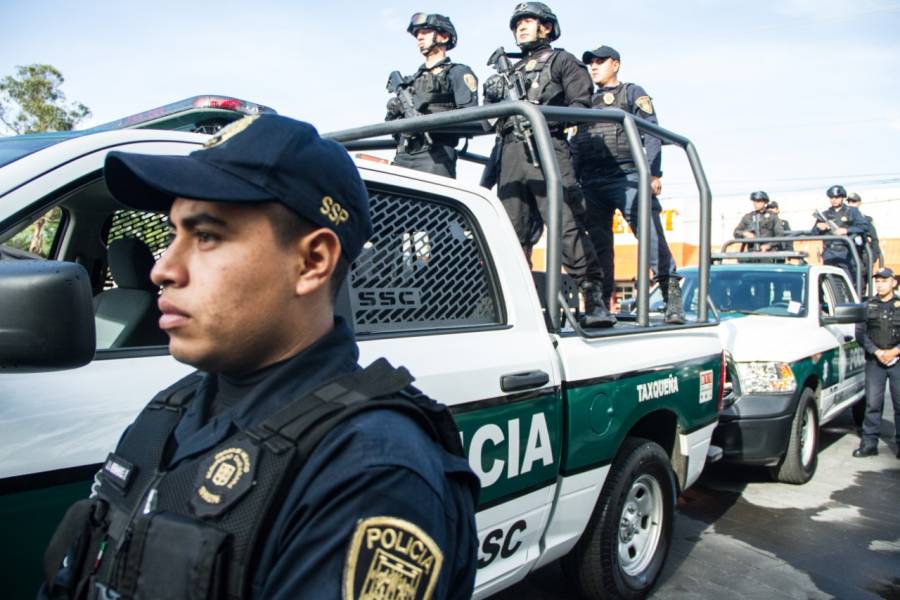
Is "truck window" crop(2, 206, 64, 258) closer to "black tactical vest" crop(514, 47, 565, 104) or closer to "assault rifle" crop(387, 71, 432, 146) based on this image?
"black tactical vest" crop(514, 47, 565, 104)

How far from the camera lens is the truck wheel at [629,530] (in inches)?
126

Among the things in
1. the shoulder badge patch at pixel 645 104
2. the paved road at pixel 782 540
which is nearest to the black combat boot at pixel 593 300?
the paved road at pixel 782 540

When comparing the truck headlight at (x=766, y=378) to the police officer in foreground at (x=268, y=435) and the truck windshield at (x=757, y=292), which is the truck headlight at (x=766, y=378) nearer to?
the truck windshield at (x=757, y=292)

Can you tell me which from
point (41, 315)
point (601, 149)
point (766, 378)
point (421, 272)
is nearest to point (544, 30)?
point (601, 149)

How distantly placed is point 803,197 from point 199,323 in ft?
95.9

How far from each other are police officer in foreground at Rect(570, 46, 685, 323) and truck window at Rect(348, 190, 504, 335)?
2.07 m

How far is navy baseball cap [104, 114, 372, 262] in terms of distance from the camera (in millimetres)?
1036

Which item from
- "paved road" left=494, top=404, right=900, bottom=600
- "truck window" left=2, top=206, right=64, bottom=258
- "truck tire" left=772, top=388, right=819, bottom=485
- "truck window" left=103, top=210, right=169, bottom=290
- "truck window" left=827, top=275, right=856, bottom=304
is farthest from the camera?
"truck window" left=827, top=275, right=856, bottom=304

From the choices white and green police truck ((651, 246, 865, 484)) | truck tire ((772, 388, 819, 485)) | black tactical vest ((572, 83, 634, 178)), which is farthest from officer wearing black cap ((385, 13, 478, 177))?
truck tire ((772, 388, 819, 485))

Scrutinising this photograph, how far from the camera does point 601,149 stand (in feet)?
15.6

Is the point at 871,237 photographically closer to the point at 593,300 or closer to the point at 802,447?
the point at 802,447

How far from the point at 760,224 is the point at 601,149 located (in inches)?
257

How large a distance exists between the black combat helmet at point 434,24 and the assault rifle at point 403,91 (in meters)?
0.34

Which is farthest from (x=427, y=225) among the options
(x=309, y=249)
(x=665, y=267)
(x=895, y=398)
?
(x=895, y=398)
